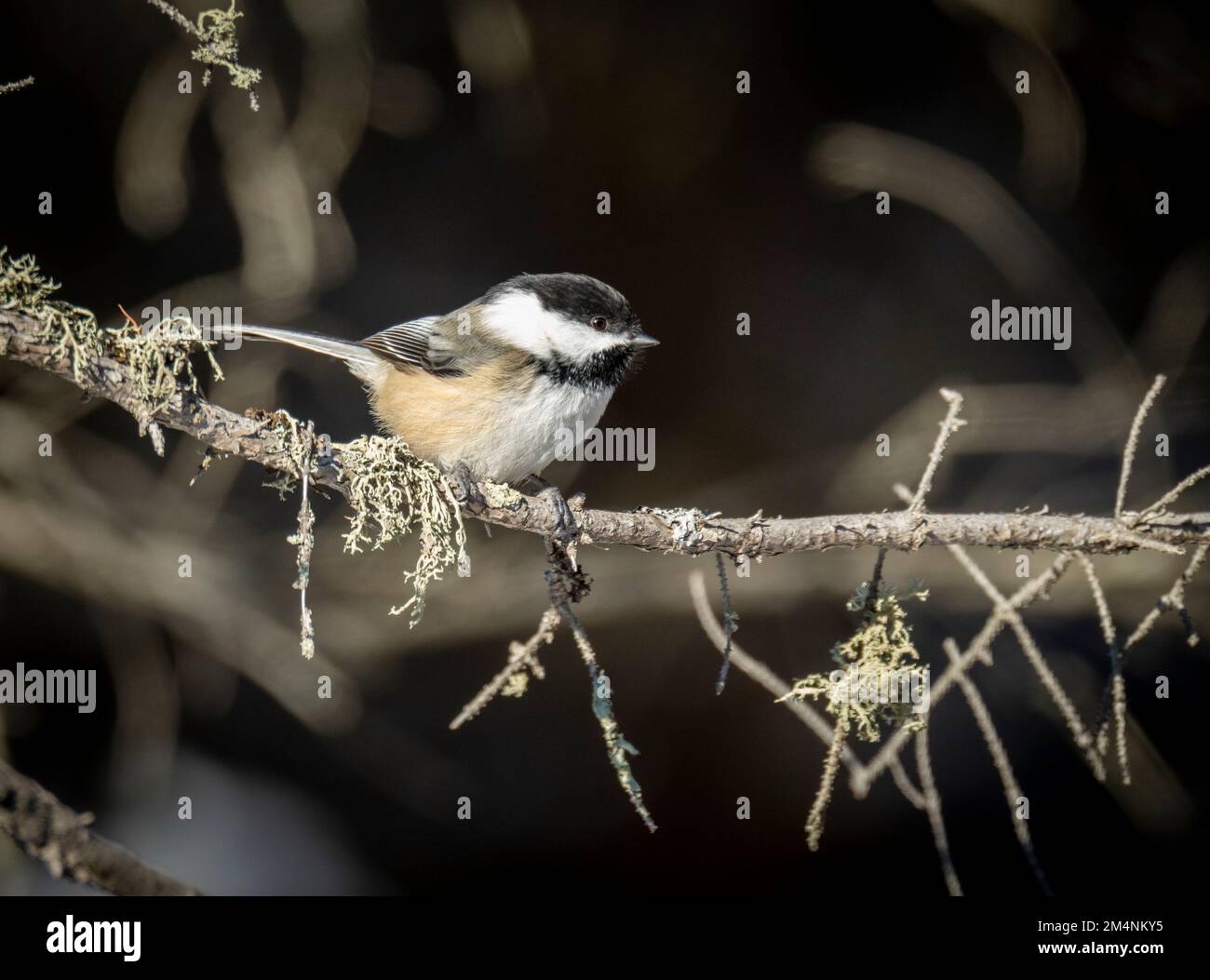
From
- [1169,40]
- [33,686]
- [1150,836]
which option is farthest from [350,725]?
[1169,40]

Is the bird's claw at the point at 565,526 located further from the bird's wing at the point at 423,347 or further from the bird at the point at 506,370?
the bird's wing at the point at 423,347

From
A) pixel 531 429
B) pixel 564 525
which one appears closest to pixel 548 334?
pixel 531 429

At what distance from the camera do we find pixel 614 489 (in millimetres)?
3807

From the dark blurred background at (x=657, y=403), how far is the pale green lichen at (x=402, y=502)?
1620 millimetres

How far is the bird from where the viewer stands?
7.72 ft

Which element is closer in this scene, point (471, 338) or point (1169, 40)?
point (471, 338)

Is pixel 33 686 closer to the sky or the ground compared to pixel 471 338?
closer to the ground

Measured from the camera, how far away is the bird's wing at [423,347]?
250cm

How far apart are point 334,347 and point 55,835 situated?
1.43 meters

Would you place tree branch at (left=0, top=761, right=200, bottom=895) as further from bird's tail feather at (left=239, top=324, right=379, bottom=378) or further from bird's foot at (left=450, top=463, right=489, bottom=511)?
bird's tail feather at (left=239, top=324, right=379, bottom=378)

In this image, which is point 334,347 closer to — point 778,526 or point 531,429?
point 531,429

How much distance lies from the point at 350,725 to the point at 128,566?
3.09 ft

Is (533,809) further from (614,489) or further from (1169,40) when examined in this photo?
(1169,40)

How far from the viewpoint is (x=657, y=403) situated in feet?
12.3
